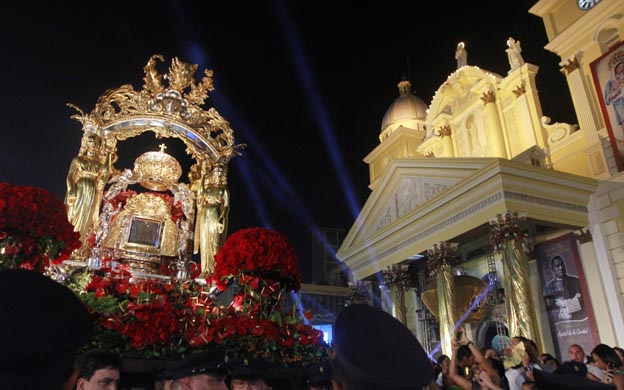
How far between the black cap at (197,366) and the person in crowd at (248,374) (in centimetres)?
13

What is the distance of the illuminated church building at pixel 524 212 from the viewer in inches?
452

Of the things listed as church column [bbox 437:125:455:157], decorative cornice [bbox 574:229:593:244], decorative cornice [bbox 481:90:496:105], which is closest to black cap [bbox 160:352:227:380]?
decorative cornice [bbox 574:229:593:244]

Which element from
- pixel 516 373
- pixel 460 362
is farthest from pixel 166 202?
pixel 516 373

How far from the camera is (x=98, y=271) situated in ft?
14.8

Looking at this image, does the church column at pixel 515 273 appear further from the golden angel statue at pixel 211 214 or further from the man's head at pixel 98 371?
the man's head at pixel 98 371

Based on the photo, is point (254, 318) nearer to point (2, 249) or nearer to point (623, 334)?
point (2, 249)

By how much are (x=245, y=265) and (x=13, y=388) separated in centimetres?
252

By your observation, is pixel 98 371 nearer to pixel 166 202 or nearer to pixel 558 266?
pixel 166 202

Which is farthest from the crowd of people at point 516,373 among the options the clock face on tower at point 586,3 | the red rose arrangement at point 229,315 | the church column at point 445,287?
the clock face on tower at point 586,3

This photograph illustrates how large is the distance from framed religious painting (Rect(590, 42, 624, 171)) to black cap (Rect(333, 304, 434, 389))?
13079mm

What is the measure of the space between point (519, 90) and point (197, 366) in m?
16.2

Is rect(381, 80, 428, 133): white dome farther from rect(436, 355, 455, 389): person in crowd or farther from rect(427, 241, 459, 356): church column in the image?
rect(436, 355, 455, 389): person in crowd

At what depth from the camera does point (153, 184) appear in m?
5.83

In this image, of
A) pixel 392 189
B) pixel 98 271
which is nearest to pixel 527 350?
pixel 98 271
